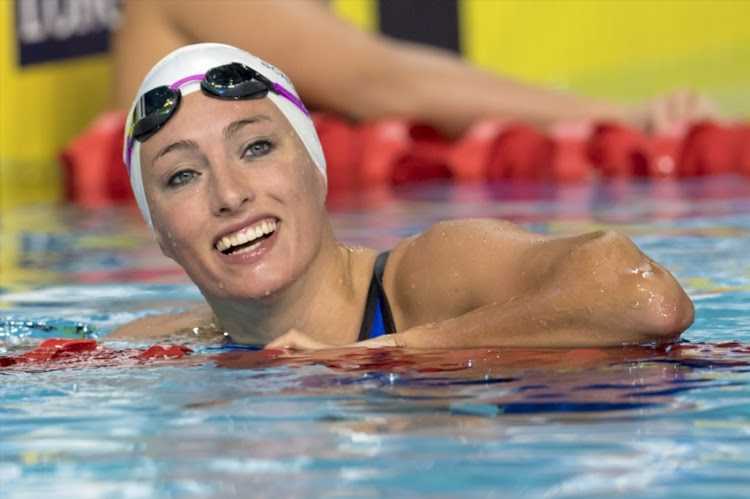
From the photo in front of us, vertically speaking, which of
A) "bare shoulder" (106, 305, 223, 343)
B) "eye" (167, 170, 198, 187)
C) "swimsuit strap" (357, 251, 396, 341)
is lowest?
"bare shoulder" (106, 305, 223, 343)

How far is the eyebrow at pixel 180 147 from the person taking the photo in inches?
114

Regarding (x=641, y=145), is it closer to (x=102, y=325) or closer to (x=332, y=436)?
(x=102, y=325)

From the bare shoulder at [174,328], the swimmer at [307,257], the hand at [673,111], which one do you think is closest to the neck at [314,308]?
the swimmer at [307,257]

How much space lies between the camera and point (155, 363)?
111 inches

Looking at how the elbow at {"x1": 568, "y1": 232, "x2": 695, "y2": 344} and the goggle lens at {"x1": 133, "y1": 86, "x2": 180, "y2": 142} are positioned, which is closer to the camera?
the elbow at {"x1": 568, "y1": 232, "x2": 695, "y2": 344}

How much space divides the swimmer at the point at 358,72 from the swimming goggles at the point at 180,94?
220 inches

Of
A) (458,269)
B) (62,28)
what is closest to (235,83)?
(458,269)

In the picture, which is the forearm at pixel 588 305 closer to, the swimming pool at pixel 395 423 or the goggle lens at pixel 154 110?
the swimming pool at pixel 395 423

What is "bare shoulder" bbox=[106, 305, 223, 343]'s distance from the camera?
3.36 m

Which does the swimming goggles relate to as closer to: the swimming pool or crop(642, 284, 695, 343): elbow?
the swimming pool

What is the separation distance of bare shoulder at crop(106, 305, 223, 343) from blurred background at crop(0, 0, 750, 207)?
19.5 ft

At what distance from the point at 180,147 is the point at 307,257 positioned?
0.37 m

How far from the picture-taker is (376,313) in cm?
304

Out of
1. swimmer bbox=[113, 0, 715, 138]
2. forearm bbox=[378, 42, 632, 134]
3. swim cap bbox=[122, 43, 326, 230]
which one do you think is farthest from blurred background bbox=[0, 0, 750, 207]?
swim cap bbox=[122, 43, 326, 230]
